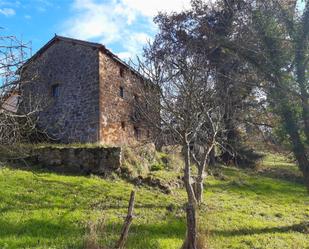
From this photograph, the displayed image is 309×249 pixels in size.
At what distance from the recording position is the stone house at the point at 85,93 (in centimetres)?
2455

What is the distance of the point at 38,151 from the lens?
20094 mm

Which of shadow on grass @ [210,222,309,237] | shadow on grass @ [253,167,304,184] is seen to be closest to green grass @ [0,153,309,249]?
shadow on grass @ [210,222,309,237]

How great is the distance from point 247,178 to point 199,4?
48.1 ft

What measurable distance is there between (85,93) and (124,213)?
1293 cm

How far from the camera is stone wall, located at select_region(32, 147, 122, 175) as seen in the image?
19531 millimetres

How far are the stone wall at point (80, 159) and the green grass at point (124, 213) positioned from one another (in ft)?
3.80

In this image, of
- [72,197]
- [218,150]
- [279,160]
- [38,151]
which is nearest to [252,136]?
[218,150]

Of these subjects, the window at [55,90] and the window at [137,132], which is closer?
the window at [55,90]

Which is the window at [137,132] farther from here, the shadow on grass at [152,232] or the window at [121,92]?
the shadow on grass at [152,232]

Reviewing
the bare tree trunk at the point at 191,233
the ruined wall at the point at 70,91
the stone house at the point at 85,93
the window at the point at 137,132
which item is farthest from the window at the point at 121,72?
the bare tree trunk at the point at 191,233

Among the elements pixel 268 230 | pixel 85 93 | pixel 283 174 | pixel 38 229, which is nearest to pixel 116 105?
pixel 85 93

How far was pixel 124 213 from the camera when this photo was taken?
13781 mm

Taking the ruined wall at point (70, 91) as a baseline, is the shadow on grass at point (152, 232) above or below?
below

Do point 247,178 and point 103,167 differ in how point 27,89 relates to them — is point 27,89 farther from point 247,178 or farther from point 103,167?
point 247,178
